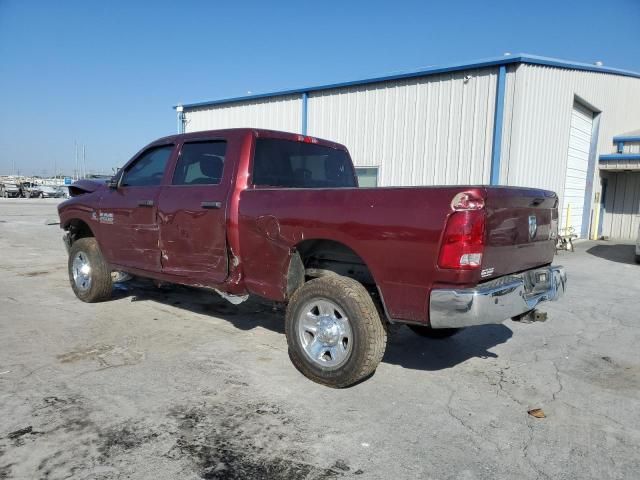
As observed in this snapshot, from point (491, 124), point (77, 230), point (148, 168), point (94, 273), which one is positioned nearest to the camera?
point (148, 168)

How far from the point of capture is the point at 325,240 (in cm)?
383

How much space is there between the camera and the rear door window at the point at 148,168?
5.18 meters

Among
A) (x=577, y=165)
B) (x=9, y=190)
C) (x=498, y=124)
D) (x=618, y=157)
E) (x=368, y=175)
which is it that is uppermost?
(x=498, y=124)

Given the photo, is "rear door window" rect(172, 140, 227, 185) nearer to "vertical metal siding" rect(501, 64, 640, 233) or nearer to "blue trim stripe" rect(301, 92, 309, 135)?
"vertical metal siding" rect(501, 64, 640, 233)

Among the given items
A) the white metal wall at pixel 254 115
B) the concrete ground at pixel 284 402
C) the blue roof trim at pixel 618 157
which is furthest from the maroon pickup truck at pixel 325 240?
the blue roof trim at pixel 618 157

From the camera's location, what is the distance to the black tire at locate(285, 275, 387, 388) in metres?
3.47

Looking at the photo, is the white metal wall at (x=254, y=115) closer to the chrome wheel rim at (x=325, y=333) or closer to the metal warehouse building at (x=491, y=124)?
the metal warehouse building at (x=491, y=124)

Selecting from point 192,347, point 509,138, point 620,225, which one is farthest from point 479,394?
point 620,225

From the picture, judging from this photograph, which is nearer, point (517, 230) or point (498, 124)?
point (517, 230)

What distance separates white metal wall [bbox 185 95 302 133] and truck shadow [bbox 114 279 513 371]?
373 inches

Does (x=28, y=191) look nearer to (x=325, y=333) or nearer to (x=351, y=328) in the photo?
(x=325, y=333)

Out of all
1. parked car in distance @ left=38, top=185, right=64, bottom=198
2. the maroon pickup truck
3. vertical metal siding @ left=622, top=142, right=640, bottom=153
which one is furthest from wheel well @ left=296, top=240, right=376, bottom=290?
parked car in distance @ left=38, top=185, right=64, bottom=198

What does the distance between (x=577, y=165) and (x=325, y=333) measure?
15144 millimetres

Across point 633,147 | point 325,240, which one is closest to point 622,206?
point 633,147
